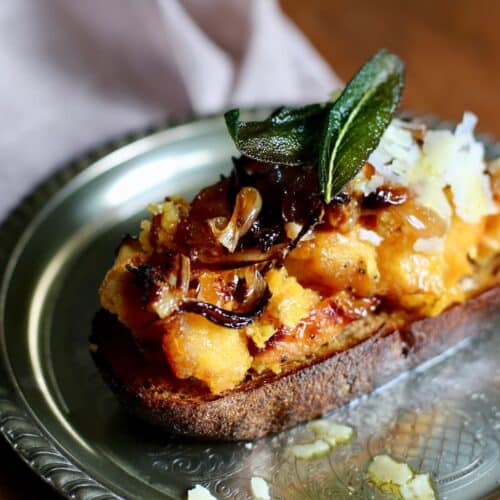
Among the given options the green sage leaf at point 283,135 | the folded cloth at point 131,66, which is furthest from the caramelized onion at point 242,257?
the folded cloth at point 131,66

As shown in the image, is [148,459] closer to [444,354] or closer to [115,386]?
[115,386]

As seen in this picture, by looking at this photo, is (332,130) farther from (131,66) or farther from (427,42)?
(427,42)

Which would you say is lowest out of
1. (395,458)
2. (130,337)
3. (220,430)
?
(395,458)

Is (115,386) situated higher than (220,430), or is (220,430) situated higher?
(115,386)

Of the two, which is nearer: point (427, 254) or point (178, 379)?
point (178, 379)

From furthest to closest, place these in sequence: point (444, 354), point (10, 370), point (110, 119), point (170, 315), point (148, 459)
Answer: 1. point (110, 119)
2. point (444, 354)
3. point (10, 370)
4. point (148, 459)
5. point (170, 315)

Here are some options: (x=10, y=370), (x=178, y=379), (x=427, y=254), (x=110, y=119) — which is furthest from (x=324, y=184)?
(x=110, y=119)

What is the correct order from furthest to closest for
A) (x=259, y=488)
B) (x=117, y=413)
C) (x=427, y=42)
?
1. (x=427, y=42)
2. (x=117, y=413)
3. (x=259, y=488)

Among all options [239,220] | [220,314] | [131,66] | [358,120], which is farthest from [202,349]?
[131,66]
